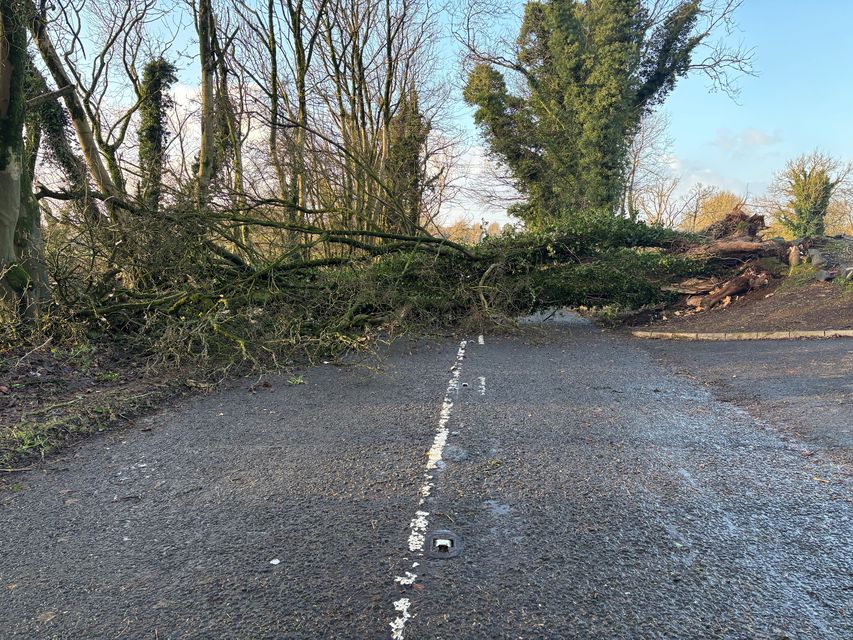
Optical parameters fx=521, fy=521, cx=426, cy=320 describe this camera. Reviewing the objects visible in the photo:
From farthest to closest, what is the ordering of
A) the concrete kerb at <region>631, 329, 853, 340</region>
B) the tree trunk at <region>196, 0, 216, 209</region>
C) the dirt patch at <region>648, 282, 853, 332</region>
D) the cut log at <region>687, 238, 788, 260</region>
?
the cut log at <region>687, 238, 788, 260</region> < the tree trunk at <region>196, 0, 216, 209</region> < the dirt patch at <region>648, 282, 853, 332</region> < the concrete kerb at <region>631, 329, 853, 340</region>

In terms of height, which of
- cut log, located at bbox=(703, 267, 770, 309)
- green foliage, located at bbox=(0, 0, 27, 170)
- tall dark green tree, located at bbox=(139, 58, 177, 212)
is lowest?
cut log, located at bbox=(703, 267, 770, 309)

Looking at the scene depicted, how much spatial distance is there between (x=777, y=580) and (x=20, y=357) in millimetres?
8022

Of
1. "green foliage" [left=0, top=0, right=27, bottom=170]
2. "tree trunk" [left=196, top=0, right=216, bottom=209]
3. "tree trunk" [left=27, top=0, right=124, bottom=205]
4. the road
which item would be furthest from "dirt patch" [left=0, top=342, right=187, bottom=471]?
"tree trunk" [left=196, top=0, right=216, bottom=209]

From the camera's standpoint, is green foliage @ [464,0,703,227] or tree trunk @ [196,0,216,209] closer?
tree trunk @ [196,0,216,209]

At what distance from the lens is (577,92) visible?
23.8 metres

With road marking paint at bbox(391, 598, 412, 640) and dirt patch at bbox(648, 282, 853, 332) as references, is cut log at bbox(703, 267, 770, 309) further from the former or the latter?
road marking paint at bbox(391, 598, 412, 640)

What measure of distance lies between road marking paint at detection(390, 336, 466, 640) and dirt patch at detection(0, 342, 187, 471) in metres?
3.13

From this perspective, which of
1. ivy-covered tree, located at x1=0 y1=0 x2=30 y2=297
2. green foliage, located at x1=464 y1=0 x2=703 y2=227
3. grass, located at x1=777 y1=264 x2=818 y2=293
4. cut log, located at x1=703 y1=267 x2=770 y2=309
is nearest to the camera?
ivy-covered tree, located at x1=0 y1=0 x2=30 y2=297

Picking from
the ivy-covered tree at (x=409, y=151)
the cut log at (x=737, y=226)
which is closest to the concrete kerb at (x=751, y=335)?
the cut log at (x=737, y=226)

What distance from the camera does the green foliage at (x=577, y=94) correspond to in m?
22.7

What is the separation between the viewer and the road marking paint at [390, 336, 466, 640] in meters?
2.20

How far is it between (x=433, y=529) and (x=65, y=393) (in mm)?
5067

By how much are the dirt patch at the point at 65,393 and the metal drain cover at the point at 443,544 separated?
3358 millimetres

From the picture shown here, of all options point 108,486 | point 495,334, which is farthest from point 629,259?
point 108,486
